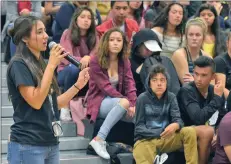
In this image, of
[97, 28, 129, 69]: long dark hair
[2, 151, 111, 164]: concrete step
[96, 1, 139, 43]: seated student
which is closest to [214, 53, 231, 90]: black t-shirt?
[97, 28, 129, 69]: long dark hair

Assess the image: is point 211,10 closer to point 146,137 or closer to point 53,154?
point 146,137

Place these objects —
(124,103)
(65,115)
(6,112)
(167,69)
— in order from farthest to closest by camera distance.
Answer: (6,112) < (65,115) < (167,69) < (124,103)

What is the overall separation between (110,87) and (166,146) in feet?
2.91

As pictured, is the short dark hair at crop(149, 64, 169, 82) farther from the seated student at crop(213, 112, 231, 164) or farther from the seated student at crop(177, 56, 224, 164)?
the seated student at crop(213, 112, 231, 164)

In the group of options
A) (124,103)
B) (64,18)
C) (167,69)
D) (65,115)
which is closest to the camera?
(124,103)

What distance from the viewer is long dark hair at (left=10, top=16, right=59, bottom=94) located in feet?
12.2

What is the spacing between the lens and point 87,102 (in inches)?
244

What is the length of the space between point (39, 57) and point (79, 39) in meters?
2.96

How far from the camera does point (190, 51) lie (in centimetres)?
663

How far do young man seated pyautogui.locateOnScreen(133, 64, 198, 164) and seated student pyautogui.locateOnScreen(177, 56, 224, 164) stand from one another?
0.40 feet

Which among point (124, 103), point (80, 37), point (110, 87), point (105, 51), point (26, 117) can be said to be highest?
point (80, 37)

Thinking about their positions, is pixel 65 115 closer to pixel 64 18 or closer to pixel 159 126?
pixel 159 126

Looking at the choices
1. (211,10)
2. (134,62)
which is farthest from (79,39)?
(211,10)

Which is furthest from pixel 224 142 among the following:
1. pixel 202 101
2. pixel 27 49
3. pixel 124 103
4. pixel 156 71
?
pixel 27 49
